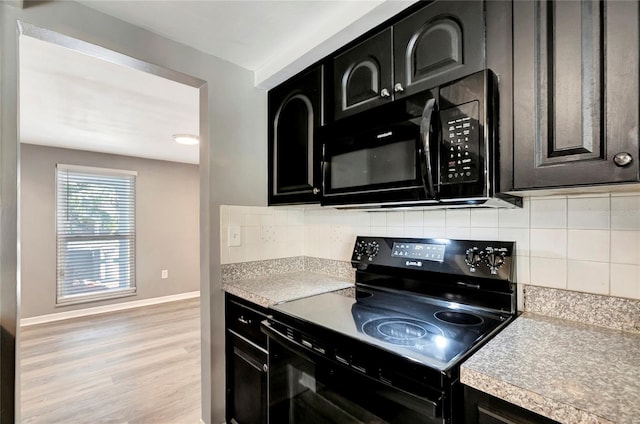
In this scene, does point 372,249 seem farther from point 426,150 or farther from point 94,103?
point 94,103

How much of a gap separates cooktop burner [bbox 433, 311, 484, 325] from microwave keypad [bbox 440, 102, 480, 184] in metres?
0.54

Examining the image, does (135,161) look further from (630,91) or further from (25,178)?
(630,91)

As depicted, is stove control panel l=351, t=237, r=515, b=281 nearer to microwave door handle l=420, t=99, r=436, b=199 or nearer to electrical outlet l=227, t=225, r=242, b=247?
microwave door handle l=420, t=99, r=436, b=199

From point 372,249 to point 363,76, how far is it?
873mm

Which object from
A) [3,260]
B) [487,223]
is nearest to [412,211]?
[487,223]

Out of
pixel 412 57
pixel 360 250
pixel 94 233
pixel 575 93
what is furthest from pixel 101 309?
pixel 575 93

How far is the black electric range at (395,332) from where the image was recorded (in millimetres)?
825

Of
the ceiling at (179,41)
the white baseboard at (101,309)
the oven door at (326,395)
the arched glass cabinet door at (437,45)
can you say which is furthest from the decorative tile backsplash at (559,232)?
the white baseboard at (101,309)

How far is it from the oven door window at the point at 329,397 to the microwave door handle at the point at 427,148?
0.65 m

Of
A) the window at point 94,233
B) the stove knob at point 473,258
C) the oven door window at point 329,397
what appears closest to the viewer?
the oven door window at point 329,397

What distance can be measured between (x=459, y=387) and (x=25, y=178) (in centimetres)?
497

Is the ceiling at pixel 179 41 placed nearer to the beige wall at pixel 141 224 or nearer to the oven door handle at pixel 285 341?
the beige wall at pixel 141 224

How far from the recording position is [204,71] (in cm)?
170

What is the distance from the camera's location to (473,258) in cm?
126
